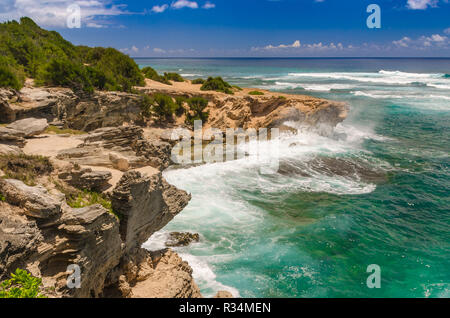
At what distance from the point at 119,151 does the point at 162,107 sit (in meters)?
17.5

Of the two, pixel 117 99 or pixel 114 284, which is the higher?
pixel 117 99

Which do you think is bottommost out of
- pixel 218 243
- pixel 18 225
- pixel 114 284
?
pixel 218 243

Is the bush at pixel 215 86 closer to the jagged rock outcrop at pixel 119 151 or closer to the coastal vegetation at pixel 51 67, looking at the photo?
the coastal vegetation at pixel 51 67

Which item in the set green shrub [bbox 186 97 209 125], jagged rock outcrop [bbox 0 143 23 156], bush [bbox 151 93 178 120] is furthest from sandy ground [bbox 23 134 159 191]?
green shrub [bbox 186 97 209 125]

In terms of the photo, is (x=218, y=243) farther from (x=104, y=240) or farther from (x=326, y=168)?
(x=326, y=168)

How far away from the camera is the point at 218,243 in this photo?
524 inches

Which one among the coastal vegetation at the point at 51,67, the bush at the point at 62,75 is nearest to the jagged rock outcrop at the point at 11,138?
the coastal vegetation at the point at 51,67

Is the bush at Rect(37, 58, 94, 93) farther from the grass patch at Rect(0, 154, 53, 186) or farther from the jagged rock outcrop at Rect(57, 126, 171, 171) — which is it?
the grass patch at Rect(0, 154, 53, 186)

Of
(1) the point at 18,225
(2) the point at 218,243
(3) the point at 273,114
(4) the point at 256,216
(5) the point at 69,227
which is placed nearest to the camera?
(1) the point at 18,225

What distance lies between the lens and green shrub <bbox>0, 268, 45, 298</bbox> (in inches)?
184

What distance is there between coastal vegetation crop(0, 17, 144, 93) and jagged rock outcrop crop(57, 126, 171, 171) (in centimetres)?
723

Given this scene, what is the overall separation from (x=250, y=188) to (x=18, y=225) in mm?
14298

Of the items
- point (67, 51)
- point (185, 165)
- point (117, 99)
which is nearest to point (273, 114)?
point (185, 165)
